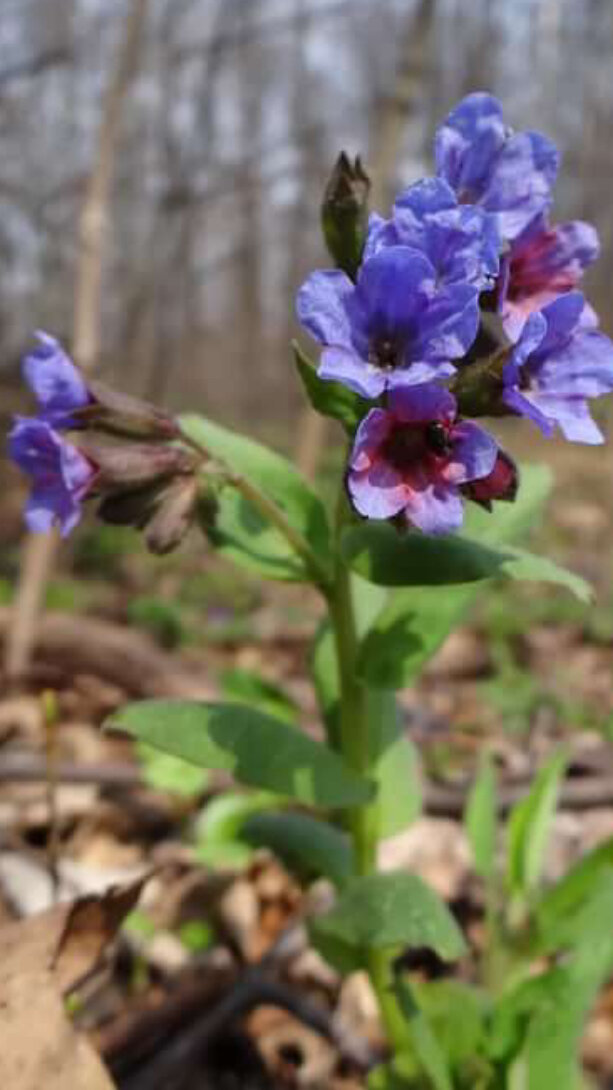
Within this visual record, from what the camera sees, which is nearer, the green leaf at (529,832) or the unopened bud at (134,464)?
the unopened bud at (134,464)

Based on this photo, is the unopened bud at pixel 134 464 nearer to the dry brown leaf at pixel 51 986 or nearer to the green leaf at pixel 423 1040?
the dry brown leaf at pixel 51 986

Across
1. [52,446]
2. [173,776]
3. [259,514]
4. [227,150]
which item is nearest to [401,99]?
[173,776]

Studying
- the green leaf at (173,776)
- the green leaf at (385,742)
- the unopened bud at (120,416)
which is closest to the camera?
the unopened bud at (120,416)

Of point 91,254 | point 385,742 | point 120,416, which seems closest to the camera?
point 120,416

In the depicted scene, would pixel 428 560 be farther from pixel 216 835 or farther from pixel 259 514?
pixel 216 835

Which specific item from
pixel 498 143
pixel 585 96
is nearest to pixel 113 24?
pixel 498 143

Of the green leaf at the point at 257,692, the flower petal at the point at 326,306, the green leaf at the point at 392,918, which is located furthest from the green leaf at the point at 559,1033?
the green leaf at the point at 257,692
